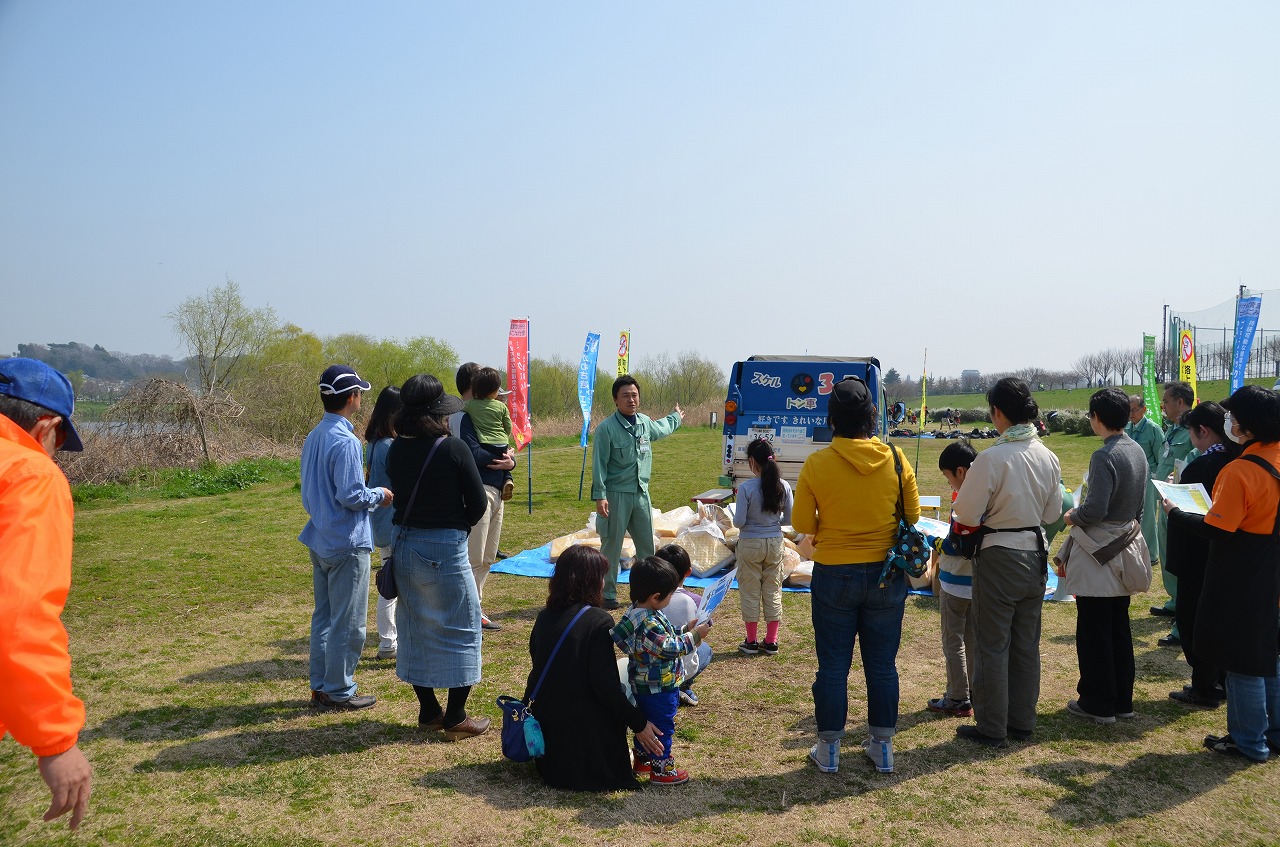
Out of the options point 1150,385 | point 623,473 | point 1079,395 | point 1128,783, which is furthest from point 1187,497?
point 1079,395

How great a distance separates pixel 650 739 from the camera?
3.65m

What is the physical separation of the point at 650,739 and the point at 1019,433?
2387 mm

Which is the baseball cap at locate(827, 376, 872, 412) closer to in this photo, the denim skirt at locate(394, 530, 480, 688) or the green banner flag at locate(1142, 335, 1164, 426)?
the denim skirt at locate(394, 530, 480, 688)

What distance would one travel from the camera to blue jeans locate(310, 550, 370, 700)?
4555 millimetres

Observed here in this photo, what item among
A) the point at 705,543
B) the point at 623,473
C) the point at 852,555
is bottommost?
the point at 705,543

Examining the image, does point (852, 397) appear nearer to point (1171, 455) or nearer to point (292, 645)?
point (292, 645)

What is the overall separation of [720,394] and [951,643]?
43045 mm

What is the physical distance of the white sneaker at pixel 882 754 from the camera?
391 centimetres

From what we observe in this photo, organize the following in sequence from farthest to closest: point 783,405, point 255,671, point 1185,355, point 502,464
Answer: point 1185,355 → point 783,405 → point 502,464 → point 255,671

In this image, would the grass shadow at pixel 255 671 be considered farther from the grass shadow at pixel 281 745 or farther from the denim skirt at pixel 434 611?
the denim skirt at pixel 434 611

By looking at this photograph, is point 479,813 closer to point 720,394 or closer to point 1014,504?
point 1014,504

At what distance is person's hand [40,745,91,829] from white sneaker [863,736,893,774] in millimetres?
3299

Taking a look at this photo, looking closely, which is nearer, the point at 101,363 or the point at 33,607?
the point at 33,607

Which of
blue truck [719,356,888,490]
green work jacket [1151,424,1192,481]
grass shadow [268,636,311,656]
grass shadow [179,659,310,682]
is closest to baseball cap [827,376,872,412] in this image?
grass shadow [179,659,310,682]
